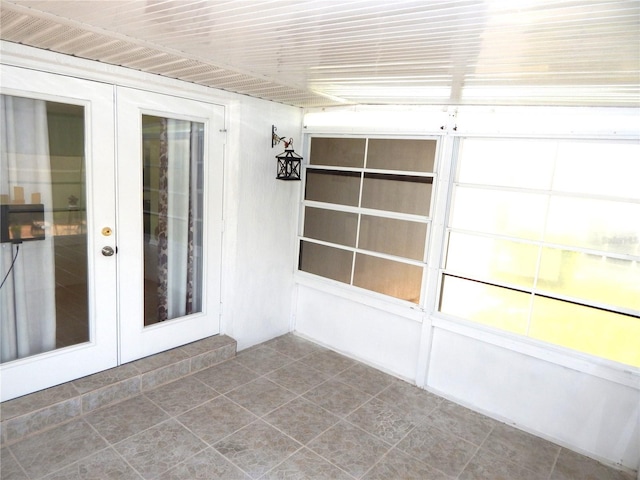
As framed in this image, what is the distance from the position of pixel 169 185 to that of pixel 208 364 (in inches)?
61.1

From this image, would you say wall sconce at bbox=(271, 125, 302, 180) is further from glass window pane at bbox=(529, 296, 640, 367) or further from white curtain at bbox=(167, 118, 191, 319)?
glass window pane at bbox=(529, 296, 640, 367)

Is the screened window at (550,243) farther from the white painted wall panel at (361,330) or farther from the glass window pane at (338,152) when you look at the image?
the glass window pane at (338,152)

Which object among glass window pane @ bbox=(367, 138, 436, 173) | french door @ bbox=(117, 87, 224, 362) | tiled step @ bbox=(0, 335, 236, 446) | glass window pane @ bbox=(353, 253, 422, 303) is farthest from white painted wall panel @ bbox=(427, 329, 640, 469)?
french door @ bbox=(117, 87, 224, 362)

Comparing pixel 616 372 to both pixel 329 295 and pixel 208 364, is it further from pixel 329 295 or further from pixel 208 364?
pixel 208 364

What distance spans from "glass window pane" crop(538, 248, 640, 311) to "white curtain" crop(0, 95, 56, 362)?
3405 mm

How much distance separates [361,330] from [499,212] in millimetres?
1661

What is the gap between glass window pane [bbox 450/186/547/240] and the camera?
9.93 ft

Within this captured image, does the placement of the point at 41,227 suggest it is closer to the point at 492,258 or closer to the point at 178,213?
the point at 178,213

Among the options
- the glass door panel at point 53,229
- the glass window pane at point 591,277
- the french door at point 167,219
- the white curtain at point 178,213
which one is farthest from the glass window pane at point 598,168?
the glass door panel at point 53,229

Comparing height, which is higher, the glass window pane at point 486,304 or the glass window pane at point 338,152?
the glass window pane at point 338,152

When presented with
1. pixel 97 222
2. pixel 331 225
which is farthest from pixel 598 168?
pixel 97 222

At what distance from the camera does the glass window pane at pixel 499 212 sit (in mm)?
3027

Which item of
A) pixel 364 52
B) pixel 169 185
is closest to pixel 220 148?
pixel 169 185

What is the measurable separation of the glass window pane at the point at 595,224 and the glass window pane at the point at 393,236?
988 mm
